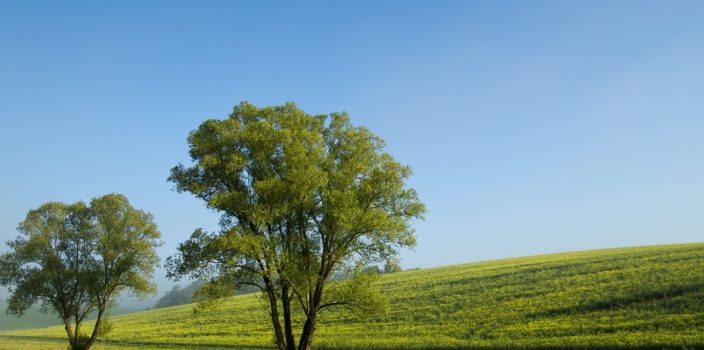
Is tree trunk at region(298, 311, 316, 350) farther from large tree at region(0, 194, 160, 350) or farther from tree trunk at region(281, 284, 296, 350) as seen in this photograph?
large tree at region(0, 194, 160, 350)

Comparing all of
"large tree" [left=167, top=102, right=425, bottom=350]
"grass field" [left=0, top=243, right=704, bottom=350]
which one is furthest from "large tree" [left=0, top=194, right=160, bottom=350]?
"large tree" [left=167, top=102, right=425, bottom=350]

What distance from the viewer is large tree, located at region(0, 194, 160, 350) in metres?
37.2

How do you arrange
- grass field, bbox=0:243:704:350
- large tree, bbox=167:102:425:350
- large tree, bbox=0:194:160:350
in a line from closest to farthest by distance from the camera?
large tree, bbox=167:102:425:350 < grass field, bbox=0:243:704:350 < large tree, bbox=0:194:160:350

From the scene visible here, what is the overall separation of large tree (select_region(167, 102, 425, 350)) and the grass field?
107 inches

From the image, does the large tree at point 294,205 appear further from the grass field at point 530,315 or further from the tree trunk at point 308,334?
the grass field at point 530,315

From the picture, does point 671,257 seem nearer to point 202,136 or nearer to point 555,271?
point 555,271

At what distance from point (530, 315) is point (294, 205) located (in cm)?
2350

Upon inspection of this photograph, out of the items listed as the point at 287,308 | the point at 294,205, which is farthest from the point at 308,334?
the point at 294,205

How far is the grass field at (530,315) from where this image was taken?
2881cm

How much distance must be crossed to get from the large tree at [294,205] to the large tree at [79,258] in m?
15.5

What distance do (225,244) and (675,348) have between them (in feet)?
75.3

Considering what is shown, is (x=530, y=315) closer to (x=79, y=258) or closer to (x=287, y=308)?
(x=287, y=308)

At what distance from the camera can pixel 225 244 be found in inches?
851

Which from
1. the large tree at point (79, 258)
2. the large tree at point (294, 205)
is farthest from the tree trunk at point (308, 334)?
the large tree at point (79, 258)
